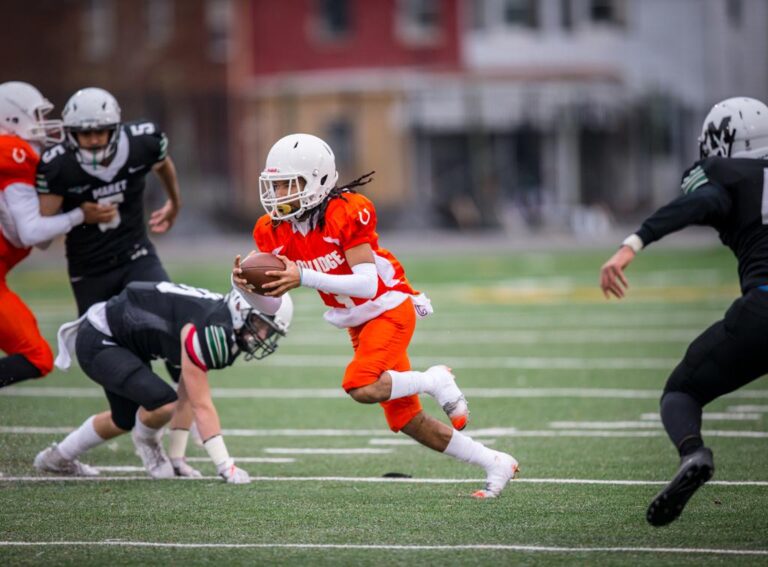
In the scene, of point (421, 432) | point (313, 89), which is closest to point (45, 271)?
point (313, 89)

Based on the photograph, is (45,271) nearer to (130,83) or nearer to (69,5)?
(130,83)

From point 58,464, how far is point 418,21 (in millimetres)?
28336

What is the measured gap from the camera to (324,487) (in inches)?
253

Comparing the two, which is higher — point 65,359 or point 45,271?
point 65,359

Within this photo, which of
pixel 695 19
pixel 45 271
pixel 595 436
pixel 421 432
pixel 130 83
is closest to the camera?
pixel 421 432

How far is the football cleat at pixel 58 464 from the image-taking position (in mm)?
6883

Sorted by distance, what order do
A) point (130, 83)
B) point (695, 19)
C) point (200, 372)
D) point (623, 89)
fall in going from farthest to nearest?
point (130, 83) → point (695, 19) → point (623, 89) → point (200, 372)

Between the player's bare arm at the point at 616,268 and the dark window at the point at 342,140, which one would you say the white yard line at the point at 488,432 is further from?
the dark window at the point at 342,140

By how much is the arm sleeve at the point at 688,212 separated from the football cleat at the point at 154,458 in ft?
9.94

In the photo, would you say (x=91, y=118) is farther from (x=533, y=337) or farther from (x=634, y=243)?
(x=533, y=337)

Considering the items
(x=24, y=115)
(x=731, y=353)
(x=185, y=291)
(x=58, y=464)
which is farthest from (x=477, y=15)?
(x=731, y=353)

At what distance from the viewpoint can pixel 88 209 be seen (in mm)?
7215

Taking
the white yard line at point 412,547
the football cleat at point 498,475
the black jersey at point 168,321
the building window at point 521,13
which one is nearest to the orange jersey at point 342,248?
the black jersey at point 168,321

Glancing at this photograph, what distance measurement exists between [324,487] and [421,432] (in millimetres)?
662
